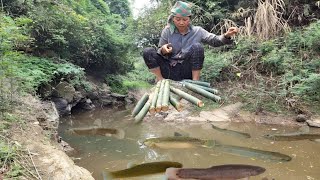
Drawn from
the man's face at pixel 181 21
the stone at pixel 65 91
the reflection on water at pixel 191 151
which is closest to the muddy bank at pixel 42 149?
the reflection on water at pixel 191 151

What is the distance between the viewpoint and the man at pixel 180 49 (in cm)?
247

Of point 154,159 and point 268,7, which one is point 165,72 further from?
point 268,7

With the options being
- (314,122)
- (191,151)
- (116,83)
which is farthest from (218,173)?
(116,83)

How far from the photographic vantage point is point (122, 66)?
1130cm

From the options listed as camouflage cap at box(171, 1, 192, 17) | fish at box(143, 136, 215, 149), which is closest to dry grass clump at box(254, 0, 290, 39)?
fish at box(143, 136, 215, 149)

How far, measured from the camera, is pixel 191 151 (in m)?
4.54

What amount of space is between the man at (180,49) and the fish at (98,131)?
126 inches

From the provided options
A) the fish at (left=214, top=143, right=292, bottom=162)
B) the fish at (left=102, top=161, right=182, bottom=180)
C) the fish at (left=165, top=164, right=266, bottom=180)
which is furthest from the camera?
the fish at (left=214, top=143, right=292, bottom=162)

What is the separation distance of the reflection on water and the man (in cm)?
129

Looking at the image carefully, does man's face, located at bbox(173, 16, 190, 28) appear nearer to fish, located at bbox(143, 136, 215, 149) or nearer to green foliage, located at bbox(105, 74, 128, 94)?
fish, located at bbox(143, 136, 215, 149)

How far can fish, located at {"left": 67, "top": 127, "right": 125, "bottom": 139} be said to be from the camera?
5.80 meters

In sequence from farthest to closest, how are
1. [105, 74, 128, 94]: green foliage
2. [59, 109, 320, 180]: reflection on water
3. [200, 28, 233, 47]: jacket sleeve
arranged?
[105, 74, 128, 94]: green foliage
[59, 109, 320, 180]: reflection on water
[200, 28, 233, 47]: jacket sleeve

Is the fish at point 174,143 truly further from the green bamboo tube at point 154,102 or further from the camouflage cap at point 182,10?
the green bamboo tube at point 154,102

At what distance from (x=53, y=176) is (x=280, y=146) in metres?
3.26
